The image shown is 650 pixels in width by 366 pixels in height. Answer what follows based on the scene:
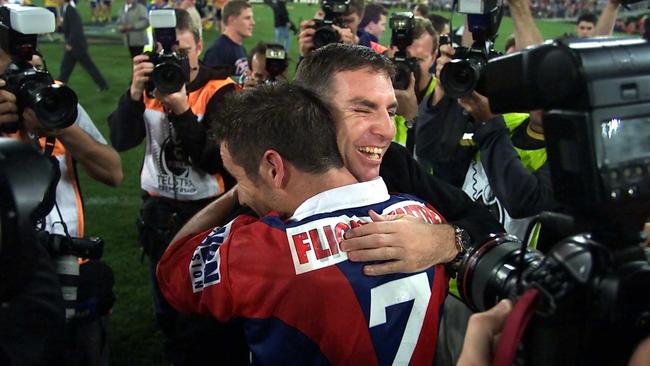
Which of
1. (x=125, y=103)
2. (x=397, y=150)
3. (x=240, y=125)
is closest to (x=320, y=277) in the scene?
(x=240, y=125)

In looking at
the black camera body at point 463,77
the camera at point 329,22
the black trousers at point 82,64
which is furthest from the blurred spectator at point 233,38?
the black trousers at point 82,64

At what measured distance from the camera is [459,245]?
5.93 feet

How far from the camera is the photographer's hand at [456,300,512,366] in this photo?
3.56 ft

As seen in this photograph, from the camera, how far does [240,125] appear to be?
1721mm

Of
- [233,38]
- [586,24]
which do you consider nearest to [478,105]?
[233,38]

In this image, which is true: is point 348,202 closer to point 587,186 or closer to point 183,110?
point 587,186

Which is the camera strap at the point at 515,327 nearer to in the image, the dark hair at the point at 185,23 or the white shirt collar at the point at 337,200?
the white shirt collar at the point at 337,200

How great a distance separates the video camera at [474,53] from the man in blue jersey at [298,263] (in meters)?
0.90

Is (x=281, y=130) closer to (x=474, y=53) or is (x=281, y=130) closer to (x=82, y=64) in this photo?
(x=474, y=53)

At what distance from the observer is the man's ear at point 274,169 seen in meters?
1.68

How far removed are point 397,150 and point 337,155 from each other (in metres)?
0.57

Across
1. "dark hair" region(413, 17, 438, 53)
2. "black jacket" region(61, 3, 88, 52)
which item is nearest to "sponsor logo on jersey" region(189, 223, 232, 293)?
"dark hair" region(413, 17, 438, 53)

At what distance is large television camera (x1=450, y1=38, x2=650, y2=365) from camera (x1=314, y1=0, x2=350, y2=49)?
8.83 feet

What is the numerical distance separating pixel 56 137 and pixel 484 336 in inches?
77.0
